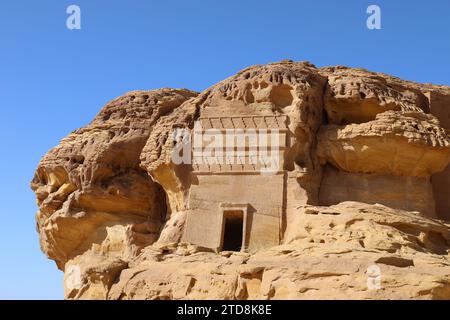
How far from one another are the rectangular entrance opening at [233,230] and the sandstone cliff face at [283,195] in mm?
754

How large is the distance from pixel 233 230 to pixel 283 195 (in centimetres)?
257

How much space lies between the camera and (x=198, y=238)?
71.2 ft

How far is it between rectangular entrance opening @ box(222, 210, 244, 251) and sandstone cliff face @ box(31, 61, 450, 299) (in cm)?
75

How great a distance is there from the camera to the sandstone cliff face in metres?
16.5

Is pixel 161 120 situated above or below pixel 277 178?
above

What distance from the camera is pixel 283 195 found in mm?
21734

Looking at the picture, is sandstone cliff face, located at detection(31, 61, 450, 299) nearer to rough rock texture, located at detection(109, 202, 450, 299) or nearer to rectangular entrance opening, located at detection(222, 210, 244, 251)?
rough rock texture, located at detection(109, 202, 450, 299)

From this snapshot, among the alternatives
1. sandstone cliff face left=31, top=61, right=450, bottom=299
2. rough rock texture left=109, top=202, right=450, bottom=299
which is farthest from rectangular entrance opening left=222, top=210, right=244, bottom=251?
rough rock texture left=109, top=202, right=450, bottom=299

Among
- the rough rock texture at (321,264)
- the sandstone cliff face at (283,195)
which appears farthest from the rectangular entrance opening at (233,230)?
the rough rock texture at (321,264)

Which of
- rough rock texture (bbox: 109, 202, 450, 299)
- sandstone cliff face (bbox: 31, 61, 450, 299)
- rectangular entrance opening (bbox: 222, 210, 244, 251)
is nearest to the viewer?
rough rock texture (bbox: 109, 202, 450, 299)

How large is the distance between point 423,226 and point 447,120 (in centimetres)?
757

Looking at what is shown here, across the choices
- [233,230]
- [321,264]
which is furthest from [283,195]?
[321,264]
